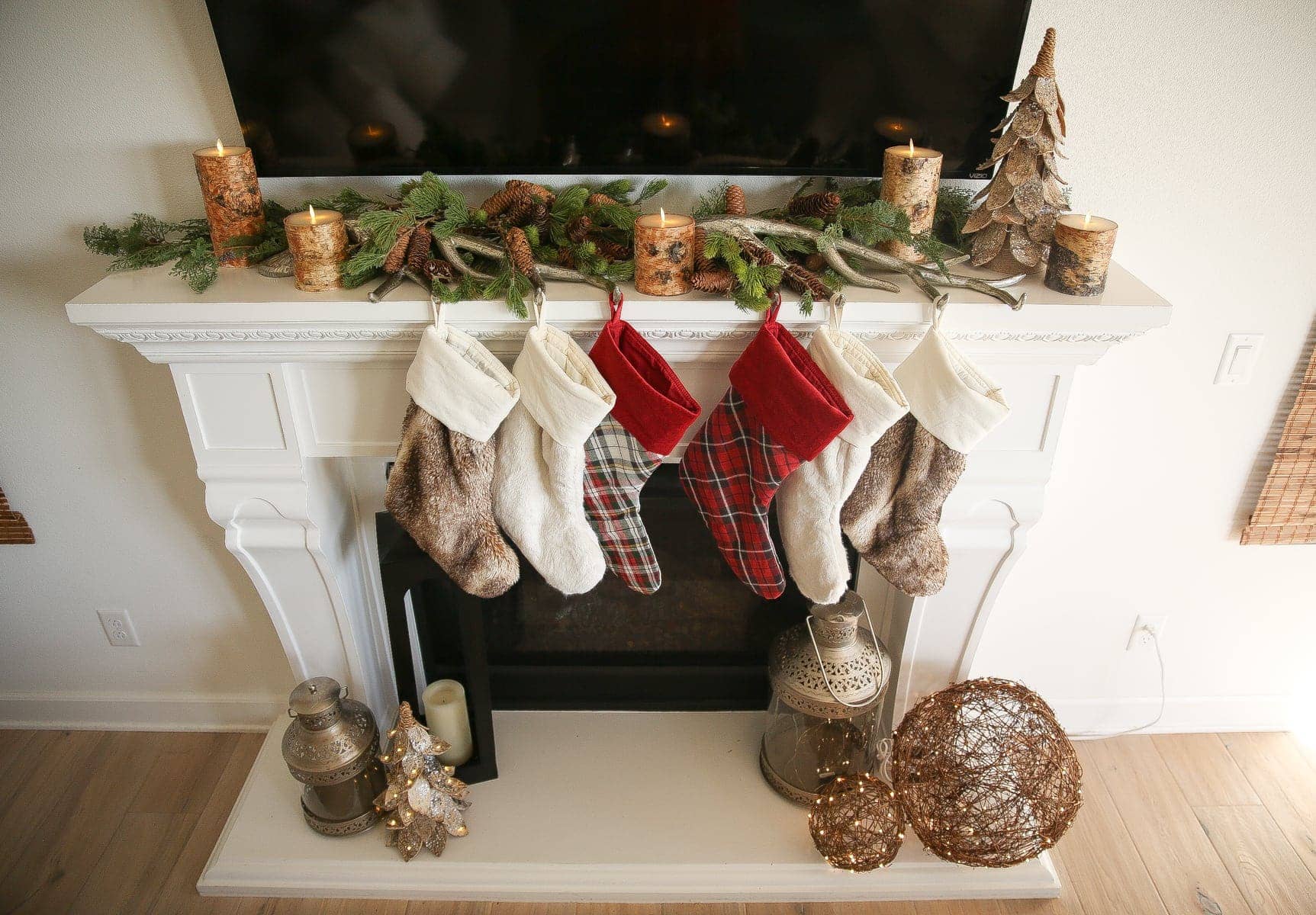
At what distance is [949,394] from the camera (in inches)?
48.8

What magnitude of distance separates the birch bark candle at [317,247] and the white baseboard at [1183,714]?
1706mm

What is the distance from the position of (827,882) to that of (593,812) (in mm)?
461

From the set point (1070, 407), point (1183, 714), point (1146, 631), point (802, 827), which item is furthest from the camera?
point (1183, 714)

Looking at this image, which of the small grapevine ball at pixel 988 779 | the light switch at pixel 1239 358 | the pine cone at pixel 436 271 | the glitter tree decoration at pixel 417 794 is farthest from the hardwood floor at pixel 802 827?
the pine cone at pixel 436 271

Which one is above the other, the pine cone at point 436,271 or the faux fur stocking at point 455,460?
the pine cone at point 436,271

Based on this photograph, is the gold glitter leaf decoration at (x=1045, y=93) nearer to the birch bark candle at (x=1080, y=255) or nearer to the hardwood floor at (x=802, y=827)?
the birch bark candle at (x=1080, y=255)

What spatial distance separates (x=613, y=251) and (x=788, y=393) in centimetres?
34

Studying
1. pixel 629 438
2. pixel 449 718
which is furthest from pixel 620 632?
pixel 629 438

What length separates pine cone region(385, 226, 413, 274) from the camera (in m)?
1.25

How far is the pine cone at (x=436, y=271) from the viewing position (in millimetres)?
1250

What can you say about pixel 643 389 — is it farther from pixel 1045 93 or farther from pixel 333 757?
pixel 333 757

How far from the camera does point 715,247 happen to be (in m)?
1.22

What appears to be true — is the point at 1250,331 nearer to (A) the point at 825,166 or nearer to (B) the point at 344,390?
(A) the point at 825,166

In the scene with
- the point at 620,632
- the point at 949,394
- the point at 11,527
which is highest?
the point at 949,394
